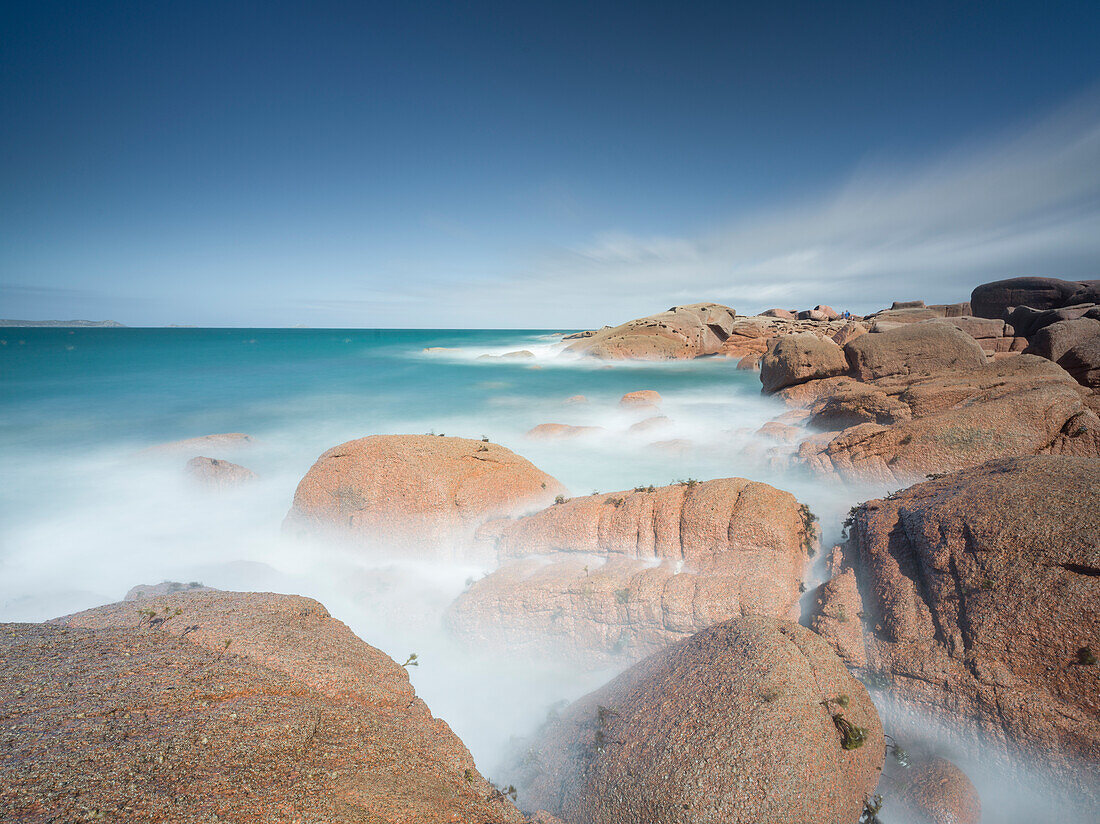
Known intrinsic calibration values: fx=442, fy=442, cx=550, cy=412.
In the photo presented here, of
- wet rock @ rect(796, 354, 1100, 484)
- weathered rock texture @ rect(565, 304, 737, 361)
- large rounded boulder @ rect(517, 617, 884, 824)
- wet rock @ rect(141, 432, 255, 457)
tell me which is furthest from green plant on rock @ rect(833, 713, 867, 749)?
weathered rock texture @ rect(565, 304, 737, 361)

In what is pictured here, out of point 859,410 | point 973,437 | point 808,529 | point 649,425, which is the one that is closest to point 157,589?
point 808,529

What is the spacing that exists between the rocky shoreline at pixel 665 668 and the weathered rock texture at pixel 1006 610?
0.07ft

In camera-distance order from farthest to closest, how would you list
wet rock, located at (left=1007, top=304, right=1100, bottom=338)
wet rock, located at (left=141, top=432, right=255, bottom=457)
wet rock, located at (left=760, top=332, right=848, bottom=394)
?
wet rock, located at (left=1007, top=304, right=1100, bottom=338) < wet rock, located at (left=760, top=332, right=848, bottom=394) < wet rock, located at (left=141, top=432, right=255, bottom=457)

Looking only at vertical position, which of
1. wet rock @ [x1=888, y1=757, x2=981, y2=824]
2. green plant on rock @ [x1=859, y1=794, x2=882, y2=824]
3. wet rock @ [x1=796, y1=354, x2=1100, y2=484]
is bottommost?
wet rock @ [x1=888, y1=757, x2=981, y2=824]

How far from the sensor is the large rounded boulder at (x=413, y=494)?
350 inches

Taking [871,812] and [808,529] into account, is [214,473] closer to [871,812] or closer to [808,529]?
[808,529]

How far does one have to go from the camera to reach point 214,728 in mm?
2871

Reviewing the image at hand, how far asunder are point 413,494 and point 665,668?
6.03m

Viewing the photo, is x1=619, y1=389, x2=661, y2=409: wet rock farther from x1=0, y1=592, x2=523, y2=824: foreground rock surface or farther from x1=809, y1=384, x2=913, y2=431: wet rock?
x1=0, y1=592, x2=523, y2=824: foreground rock surface

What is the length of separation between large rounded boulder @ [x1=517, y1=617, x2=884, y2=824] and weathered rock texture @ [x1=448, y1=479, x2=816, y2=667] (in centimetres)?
141

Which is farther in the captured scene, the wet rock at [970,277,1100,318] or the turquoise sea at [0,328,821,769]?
the wet rock at [970,277,1100,318]

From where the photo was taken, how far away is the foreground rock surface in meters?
2.33

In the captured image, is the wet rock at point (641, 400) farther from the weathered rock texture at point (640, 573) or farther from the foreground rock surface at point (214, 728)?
the foreground rock surface at point (214, 728)

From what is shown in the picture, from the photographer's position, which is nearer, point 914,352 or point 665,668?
point 665,668
